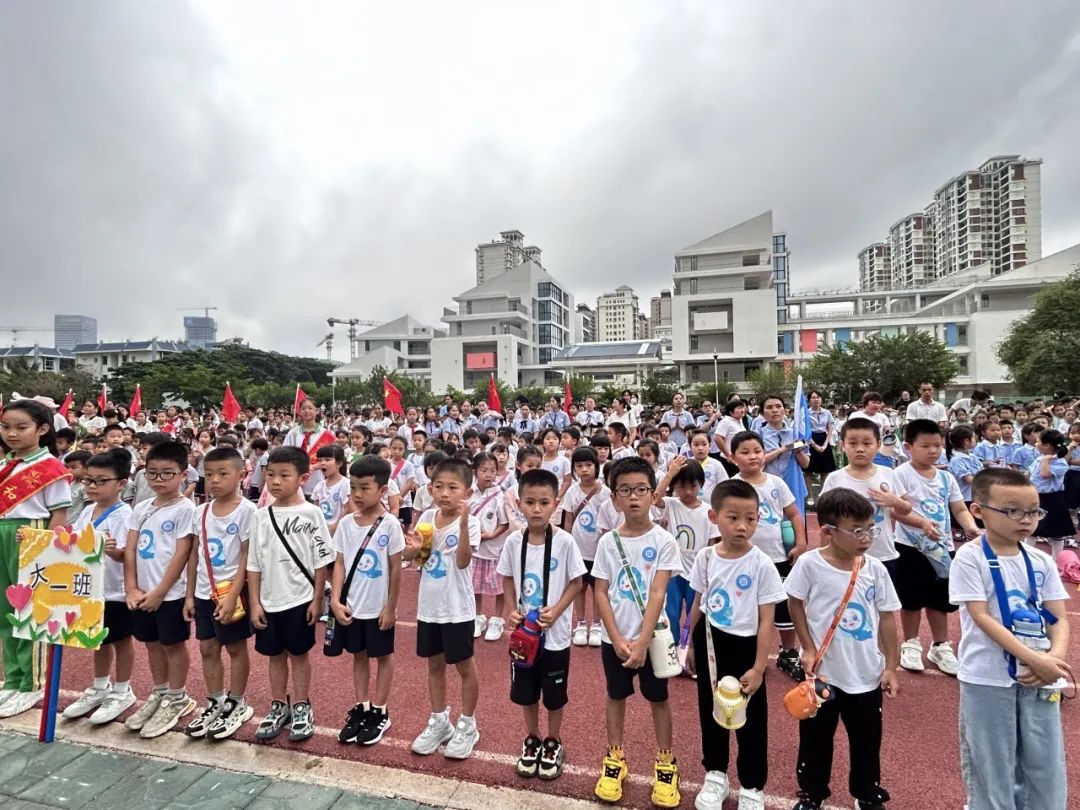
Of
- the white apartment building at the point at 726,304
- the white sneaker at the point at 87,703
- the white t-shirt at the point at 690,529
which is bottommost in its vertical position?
the white sneaker at the point at 87,703

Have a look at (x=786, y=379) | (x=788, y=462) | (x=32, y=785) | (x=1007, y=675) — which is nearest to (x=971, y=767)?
(x=1007, y=675)

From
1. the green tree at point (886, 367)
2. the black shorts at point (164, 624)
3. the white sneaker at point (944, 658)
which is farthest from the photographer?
the green tree at point (886, 367)

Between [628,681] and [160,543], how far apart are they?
2.91 m

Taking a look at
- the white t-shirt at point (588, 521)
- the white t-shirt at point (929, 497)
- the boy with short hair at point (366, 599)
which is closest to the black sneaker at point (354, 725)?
the boy with short hair at point (366, 599)

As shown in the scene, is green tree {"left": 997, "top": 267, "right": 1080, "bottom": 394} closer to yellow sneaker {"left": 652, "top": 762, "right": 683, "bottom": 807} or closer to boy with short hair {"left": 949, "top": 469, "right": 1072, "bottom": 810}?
boy with short hair {"left": 949, "top": 469, "right": 1072, "bottom": 810}

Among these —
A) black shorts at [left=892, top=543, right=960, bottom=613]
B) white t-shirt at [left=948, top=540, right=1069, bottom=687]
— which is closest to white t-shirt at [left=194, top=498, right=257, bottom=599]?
white t-shirt at [left=948, top=540, right=1069, bottom=687]

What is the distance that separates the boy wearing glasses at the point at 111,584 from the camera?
3.42 m

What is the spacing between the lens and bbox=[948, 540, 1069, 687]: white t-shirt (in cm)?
221

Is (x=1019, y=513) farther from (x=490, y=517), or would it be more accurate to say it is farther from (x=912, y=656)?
(x=490, y=517)

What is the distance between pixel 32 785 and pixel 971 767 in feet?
14.7

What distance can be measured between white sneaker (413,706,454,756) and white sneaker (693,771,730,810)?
4.49 feet

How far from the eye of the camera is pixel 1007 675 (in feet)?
7.15

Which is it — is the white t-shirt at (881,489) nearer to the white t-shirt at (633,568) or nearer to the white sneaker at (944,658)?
the white sneaker at (944,658)

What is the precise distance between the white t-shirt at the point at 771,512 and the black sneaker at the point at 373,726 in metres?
2.68
